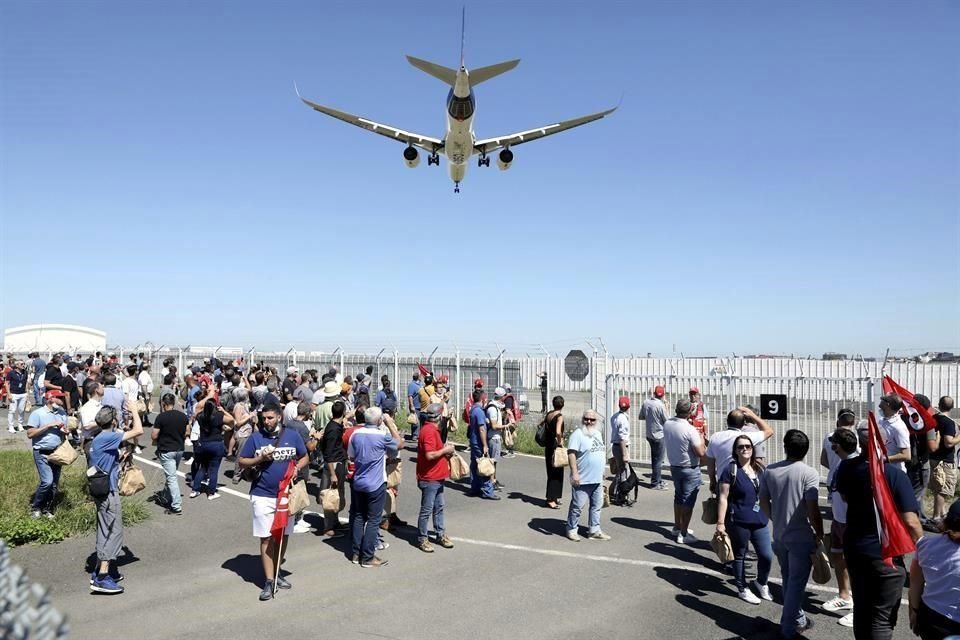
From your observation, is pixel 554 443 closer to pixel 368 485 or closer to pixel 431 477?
pixel 431 477

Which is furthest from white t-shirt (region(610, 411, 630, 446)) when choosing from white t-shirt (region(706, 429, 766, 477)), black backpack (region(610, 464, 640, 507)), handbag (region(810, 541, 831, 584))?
handbag (region(810, 541, 831, 584))

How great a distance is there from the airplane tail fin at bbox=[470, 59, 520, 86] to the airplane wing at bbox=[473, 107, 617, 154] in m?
2.49

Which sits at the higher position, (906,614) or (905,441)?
(905,441)

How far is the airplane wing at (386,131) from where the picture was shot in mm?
21734

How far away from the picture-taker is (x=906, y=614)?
19.7ft

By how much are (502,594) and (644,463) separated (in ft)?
28.0

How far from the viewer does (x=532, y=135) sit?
74.6ft

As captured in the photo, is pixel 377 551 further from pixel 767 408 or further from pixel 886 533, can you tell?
pixel 767 408

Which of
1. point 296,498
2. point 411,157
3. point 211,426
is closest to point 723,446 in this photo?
point 296,498

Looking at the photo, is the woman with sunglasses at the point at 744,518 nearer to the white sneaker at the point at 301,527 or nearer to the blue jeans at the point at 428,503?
the blue jeans at the point at 428,503

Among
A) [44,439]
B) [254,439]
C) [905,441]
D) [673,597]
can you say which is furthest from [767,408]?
[44,439]

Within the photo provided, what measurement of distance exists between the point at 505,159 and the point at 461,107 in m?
3.72

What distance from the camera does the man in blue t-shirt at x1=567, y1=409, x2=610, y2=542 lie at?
8062 millimetres

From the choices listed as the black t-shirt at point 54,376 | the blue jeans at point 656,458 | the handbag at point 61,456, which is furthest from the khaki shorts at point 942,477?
the black t-shirt at point 54,376
